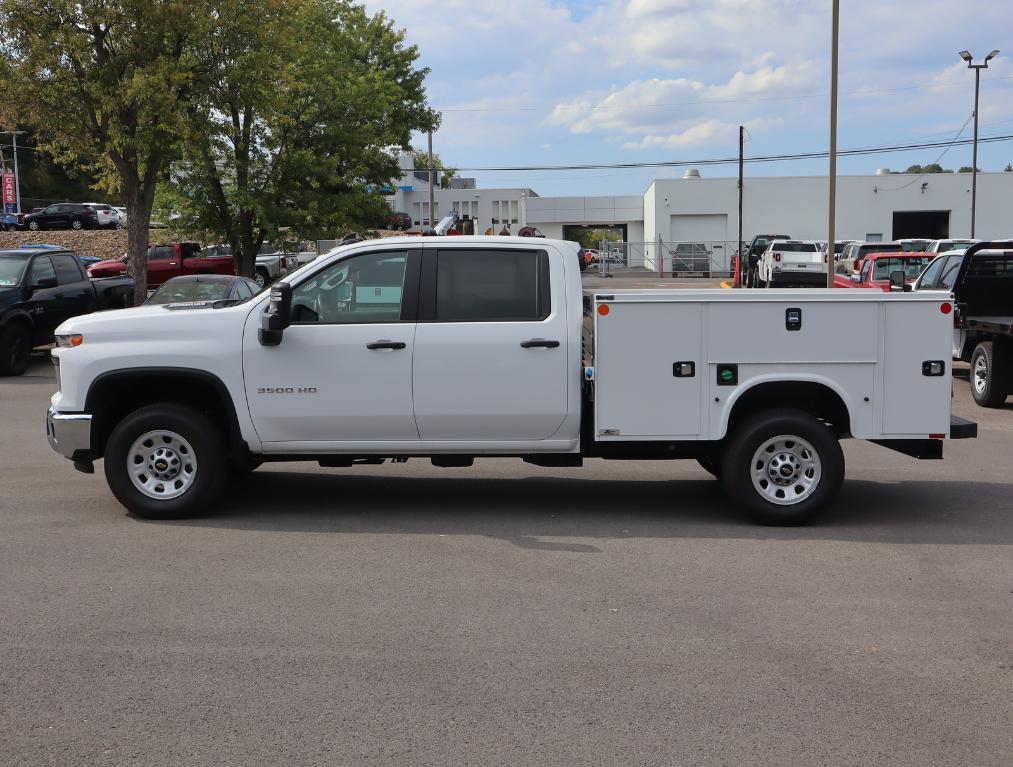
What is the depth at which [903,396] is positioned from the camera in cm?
752

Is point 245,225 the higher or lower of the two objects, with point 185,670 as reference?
higher

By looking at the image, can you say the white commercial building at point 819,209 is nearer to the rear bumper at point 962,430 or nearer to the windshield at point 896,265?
the windshield at point 896,265

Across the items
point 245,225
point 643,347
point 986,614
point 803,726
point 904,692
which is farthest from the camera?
point 245,225

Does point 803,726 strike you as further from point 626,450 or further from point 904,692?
point 626,450

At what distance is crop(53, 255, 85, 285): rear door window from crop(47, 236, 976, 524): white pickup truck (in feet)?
38.7

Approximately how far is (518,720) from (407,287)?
3.95 meters

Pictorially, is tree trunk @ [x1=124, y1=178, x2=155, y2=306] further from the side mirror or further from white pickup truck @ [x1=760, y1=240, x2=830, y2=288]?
white pickup truck @ [x1=760, y1=240, x2=830, y2=288]

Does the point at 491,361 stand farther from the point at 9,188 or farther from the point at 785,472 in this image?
the point at 9,188

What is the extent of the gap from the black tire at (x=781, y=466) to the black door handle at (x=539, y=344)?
1.45m

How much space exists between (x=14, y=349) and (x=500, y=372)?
12.4m

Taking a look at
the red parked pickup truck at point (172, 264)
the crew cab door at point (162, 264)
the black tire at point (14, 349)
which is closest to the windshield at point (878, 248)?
the red parked pickup truck at point (172, 264)

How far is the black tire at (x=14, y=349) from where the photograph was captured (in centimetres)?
1698

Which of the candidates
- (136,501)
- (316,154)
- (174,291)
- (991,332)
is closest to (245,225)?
(316,154)

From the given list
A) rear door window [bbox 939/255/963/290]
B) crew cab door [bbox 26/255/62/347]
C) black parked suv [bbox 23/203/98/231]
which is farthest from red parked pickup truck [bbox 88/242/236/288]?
rear door window [bbox 939/255/963/290]
